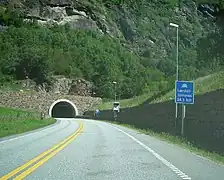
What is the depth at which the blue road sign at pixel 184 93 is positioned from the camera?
Result: 31.0 m

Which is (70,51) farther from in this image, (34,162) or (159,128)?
(34,162)

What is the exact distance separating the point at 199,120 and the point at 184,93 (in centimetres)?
347

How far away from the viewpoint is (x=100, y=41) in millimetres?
152500

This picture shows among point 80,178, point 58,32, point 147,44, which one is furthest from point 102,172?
point 147,44

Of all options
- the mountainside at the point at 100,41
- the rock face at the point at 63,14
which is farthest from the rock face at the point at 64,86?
the rock face at the point at 63,14

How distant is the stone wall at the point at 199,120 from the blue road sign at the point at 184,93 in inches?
17.5

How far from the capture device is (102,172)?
41.5 ft

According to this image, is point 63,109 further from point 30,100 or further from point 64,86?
point 30,100

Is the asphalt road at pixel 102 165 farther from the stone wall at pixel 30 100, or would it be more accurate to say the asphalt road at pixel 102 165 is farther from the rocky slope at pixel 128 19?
the rocky slope at pixel 128 19

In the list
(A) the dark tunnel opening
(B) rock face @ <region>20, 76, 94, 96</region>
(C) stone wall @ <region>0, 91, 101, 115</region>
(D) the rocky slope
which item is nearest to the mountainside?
(D) the rocky slope

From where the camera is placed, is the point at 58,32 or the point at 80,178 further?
the point at 58,32

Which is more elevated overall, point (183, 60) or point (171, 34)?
point (171, 34)

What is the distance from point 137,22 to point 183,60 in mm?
80952

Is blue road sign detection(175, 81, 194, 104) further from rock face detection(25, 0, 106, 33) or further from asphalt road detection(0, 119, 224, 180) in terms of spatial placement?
rock face detection(25, 0, 106, 33)
